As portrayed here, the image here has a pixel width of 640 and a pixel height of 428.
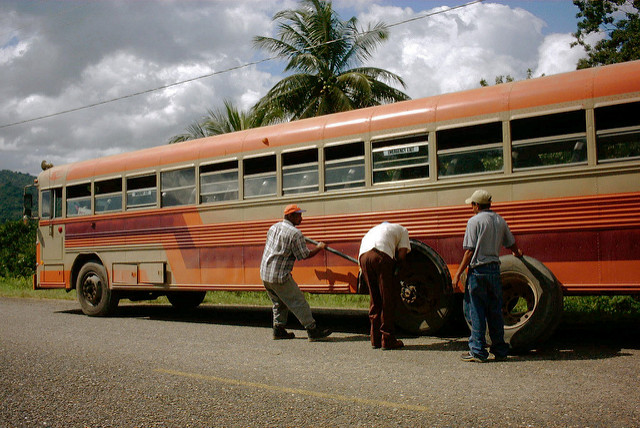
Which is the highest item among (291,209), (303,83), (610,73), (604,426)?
(303,83)

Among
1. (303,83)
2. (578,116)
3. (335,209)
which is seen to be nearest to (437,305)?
(335,209)

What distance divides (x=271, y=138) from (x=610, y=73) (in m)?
4.64

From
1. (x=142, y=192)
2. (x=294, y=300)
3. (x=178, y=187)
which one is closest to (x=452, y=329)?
(x=294, y=300)

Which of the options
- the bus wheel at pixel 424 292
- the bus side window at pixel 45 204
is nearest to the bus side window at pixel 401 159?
the bus wheel at pixel 424 292

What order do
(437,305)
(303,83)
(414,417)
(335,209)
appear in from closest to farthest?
1. (414,417)
2. (437,305)
3. (335,209)
4. (303,83)

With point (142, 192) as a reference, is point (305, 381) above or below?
below

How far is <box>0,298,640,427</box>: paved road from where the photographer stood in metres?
4.32

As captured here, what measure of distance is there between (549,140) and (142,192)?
695 centimetres

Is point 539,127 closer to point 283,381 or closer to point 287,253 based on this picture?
point 287,253

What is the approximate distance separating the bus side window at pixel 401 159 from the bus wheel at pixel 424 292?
0.90 m

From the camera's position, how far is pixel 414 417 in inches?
167

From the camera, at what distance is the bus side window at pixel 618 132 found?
6.41 metres

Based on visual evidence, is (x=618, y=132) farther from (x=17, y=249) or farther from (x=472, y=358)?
(x=17, y=249)

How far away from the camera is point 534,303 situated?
655 centimetres
